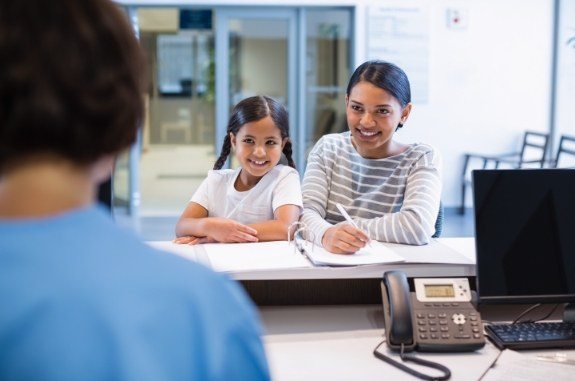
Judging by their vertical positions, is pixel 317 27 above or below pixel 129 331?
above

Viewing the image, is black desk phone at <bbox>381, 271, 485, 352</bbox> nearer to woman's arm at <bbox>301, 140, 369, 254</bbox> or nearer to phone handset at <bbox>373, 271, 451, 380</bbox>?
phone handset at <bbox>373, 271, 451, 380</bbox>

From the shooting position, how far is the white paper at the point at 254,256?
1.68 meters

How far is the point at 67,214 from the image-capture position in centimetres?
56

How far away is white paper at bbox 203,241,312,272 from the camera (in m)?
1.68

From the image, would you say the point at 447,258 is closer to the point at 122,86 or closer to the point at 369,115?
the point at 369,115

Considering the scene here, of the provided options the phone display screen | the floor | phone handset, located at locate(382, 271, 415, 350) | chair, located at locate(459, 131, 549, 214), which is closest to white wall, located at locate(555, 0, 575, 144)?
chair, located at locate(459, 131, 549, 214)

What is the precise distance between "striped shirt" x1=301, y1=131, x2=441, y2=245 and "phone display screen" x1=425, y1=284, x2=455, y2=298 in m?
0.32

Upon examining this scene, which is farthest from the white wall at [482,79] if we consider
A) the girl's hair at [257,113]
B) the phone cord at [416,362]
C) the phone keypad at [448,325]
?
the phone cord at [416,362]

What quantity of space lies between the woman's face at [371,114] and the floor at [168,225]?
3.88 metres

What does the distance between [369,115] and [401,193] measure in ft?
0.80

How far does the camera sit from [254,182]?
2328 mm

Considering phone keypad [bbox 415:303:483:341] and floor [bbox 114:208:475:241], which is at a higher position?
phone keypad [bbox 415:303:483:341]

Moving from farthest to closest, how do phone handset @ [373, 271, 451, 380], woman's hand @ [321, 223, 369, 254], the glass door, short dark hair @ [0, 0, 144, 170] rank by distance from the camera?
the glass door → woman's hand @ [321, 223, 369, 254] → phone handset @ [373, 271, 451, 380] → short dark hair @ [0, 0, 144, 170]

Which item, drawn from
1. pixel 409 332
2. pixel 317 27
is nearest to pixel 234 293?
pixel 409 332
